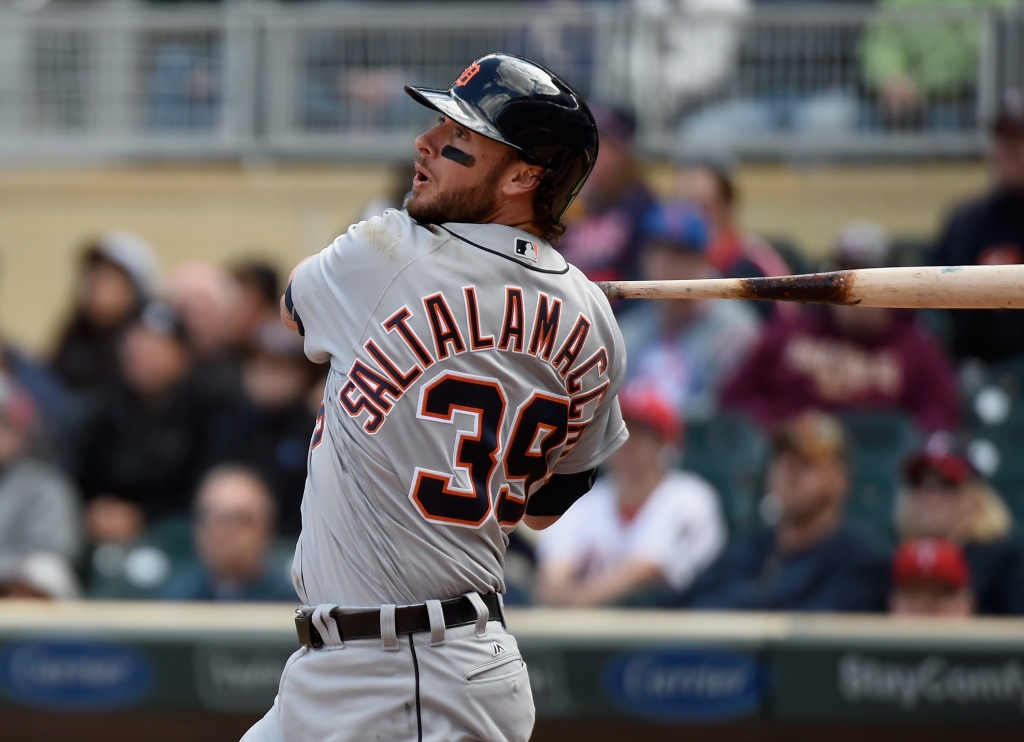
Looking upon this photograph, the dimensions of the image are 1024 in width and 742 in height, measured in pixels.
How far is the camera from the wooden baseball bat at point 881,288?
230 centimetres

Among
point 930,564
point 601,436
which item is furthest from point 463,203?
point 930,564

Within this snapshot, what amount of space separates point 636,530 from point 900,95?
3.11 m

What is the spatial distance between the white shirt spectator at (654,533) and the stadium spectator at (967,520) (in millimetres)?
652

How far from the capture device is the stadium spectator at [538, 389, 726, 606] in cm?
479

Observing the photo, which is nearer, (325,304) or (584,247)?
(325,304)

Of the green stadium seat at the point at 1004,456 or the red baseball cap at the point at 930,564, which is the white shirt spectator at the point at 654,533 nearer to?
Result: the red baseball cap at the point at 930,564

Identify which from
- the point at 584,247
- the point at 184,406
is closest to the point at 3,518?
the point at 184,406

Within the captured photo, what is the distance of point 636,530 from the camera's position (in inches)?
192

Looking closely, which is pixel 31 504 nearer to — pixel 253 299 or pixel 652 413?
pixel 253 299

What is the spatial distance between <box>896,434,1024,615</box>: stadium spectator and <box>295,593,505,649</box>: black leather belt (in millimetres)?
2665

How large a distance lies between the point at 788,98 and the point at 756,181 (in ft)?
1.39

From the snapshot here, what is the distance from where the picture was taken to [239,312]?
20.7 ft

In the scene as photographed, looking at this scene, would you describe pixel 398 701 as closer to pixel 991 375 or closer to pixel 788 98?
pixel 991 375

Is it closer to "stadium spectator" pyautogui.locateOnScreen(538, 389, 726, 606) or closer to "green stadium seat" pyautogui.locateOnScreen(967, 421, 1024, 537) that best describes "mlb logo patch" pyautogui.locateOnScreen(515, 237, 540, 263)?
"stadium spectator" pyautogui.locateOnScreen(538, 389, 726, 606)
